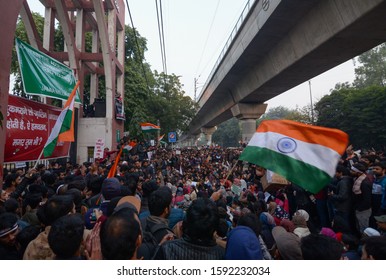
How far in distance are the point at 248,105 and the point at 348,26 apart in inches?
506

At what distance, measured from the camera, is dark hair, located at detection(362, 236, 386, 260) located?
225cm

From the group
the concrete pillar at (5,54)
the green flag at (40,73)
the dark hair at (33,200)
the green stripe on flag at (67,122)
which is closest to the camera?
the dark hair at (33,200)

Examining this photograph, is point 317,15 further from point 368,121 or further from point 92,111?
point 368,121

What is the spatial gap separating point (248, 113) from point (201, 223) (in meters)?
19.1

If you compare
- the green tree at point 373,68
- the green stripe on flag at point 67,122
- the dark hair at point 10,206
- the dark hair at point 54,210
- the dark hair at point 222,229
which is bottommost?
the dark hair at point 222,229

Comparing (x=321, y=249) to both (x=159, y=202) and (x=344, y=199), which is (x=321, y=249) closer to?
(x=159, y=202)

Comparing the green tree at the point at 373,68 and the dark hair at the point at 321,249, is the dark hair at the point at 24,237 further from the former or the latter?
the green tree at the point at 373,68

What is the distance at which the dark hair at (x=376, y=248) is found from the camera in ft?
7.37

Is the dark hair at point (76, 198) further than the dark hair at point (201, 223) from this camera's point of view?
Yes

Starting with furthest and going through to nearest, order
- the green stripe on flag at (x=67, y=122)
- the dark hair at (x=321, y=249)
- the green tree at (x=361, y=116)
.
Result: 1. the green tree at (x=361, y=116)
2. the green stripe on flag at (x=67, y=122)
3. the dark hair at (x=321, y=249)

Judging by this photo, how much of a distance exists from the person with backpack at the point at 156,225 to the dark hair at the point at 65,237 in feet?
1.66

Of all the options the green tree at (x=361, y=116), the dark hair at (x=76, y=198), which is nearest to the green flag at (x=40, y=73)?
the dark hair at (x=76, y=198)

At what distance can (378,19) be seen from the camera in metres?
7.13

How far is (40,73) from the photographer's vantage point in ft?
21.7
